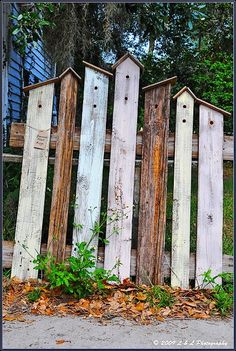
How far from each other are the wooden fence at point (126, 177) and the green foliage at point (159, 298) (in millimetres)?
205

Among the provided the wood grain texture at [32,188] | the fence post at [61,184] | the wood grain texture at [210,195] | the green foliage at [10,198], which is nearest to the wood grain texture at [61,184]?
the fence post at [61,184]

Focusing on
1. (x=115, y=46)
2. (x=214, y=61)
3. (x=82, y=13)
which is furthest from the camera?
(x=214, y=61)

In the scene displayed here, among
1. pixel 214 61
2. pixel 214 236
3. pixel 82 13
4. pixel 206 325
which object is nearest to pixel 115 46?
pixel 82 13

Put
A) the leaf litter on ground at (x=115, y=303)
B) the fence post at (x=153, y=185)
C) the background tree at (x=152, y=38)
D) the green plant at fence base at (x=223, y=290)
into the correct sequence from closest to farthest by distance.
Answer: the leaf litter on ground at (x=115, y=303) < the green plant at fence base at (x=223, y=290) < the fence post at (x=153, y=185) < the background tree at (x=152, y=38)

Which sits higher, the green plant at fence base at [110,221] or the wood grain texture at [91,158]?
the wood grain texture at [91,158]

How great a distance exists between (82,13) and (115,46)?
87cm

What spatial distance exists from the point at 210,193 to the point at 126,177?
754mm

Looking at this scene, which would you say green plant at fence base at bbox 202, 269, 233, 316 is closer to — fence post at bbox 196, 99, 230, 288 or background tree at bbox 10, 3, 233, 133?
fence post at bbox 196, 99, 230, 288

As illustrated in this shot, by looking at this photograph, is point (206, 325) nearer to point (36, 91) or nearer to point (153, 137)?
point (153, 137)

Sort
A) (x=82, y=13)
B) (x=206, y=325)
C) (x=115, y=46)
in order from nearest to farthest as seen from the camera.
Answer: (x=206, y=325), (x=82, y=13), (x=115, y=46)

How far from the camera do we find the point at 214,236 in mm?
3428

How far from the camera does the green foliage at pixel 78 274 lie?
3.08 metres

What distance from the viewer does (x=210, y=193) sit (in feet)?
11.3

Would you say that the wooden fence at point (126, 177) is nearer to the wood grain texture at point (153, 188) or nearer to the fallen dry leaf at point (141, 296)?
the wood grain texture at point (153, 188)
